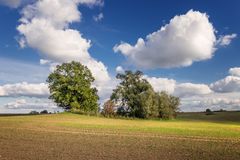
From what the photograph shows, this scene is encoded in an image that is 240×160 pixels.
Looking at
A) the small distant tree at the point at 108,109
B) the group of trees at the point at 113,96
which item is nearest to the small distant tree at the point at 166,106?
the group of trees at the point at 113,96

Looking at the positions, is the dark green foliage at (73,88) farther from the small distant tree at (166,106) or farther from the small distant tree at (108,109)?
the small distant tree at (166,106)

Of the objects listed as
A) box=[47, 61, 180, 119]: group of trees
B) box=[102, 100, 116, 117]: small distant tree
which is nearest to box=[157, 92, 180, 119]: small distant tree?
box=[47, 61, 180, 119]: group of trees

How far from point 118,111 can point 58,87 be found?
72.1ft

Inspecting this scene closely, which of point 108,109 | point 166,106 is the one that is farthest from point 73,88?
point 166,106

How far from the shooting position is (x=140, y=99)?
104m

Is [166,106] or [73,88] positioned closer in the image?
[73,88]

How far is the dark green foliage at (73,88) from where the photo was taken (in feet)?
316

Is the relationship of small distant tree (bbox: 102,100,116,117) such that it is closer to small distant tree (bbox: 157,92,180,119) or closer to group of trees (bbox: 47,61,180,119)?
group of trees (bbox: 47,61,180,119)

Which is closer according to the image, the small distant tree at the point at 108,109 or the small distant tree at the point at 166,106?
the small distant tree at the point at 108,109

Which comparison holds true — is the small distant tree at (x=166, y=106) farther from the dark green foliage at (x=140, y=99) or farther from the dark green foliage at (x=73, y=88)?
the dark green foliage at (x=73, y=88)

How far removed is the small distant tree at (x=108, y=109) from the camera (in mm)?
104369

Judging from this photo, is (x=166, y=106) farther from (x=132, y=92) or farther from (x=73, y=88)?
(x=73, y=88)

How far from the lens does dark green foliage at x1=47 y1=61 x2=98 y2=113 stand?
96188 mm

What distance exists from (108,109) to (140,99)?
32.8 feet
